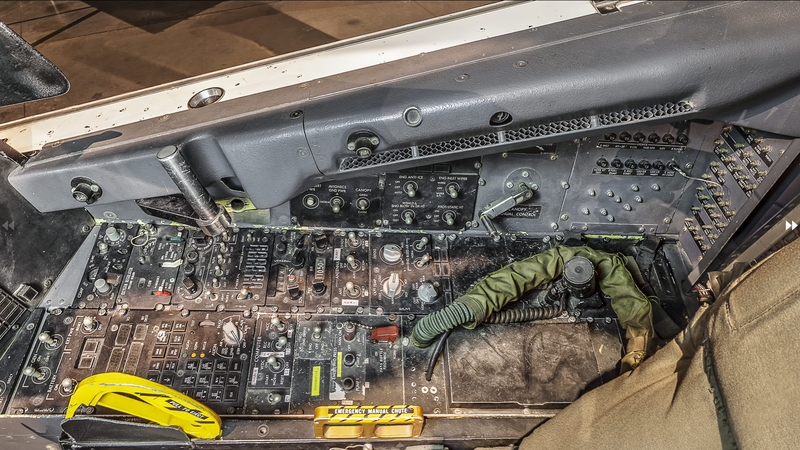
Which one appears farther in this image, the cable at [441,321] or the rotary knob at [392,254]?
the rotary knob at [392,254]

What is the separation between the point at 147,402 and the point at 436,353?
1.07 metres

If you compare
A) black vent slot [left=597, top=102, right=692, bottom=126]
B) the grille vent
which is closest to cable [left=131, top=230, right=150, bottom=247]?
the grille vent

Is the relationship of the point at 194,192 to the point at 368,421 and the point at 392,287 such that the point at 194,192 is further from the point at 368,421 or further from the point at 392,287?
the point at 368,421

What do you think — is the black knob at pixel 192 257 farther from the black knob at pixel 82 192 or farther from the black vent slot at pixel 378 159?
the black vent slot at pixel 378 159

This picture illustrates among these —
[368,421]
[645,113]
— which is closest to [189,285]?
[368,421]

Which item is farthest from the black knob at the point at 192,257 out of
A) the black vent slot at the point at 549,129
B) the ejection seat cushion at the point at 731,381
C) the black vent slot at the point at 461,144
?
the ejection seat cushion at the point at 731,381

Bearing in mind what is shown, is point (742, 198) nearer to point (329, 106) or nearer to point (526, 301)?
point (526, 301)

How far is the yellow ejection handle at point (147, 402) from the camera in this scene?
5.96ft

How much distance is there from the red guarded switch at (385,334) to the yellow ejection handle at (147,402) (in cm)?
67

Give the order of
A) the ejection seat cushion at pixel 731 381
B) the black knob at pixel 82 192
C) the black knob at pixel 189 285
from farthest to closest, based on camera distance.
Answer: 1. the black knob at pixel 189 285
2. the black knob at pixel 82 192
3. the ejection seat cushion at pixel 731 381

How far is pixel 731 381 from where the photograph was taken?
1.13 m

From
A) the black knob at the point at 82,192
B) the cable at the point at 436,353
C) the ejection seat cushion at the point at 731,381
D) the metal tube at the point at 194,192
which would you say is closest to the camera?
the ejection seat cushion at the point at 731,381

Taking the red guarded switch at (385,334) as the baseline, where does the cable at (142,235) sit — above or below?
above

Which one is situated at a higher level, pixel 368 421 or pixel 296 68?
pixel 296 68
